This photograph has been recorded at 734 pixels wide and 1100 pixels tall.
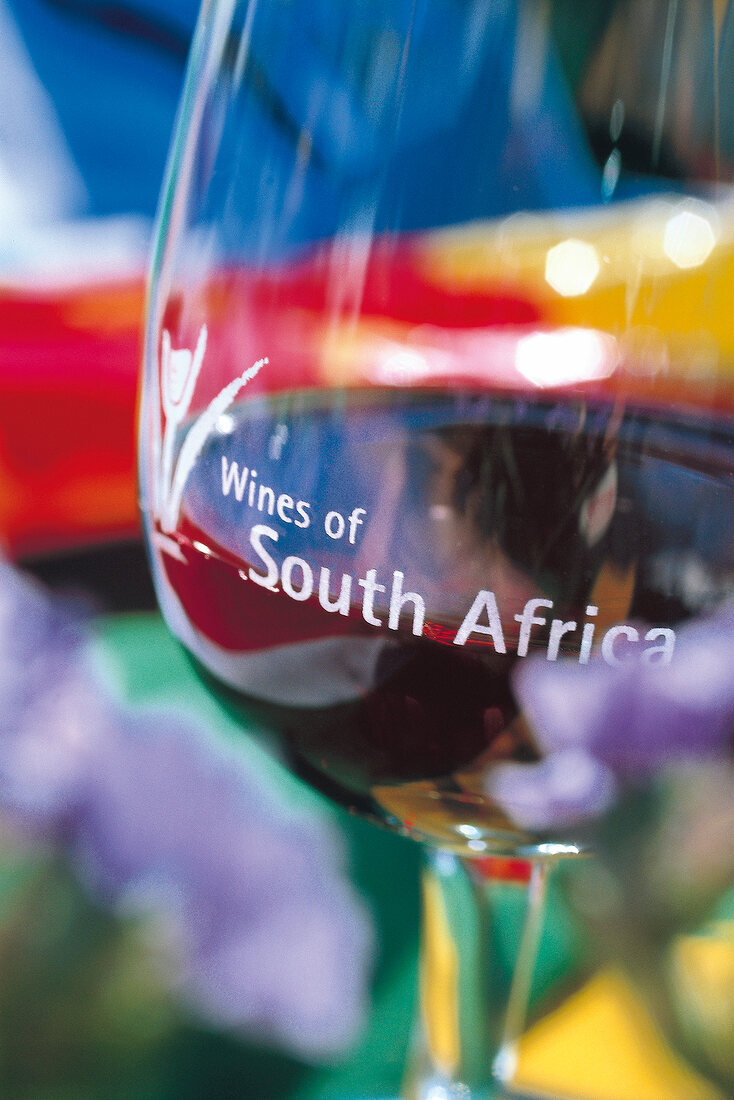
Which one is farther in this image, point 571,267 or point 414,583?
point 571,267

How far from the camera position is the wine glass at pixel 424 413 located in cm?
16

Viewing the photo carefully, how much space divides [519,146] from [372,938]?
218 mm

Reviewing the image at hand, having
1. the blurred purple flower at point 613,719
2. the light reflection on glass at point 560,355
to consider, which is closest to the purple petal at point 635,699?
the blurred purple flower at point 613,719

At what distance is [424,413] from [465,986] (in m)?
0.14

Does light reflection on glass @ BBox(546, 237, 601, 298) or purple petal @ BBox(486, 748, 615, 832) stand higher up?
light reflection on glass @ BBox(546, 237, 601, 298)

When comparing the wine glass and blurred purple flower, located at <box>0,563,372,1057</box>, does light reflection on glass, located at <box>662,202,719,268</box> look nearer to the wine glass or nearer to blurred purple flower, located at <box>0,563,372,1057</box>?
the wine glass

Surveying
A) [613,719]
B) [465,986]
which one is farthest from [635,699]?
[465,986]

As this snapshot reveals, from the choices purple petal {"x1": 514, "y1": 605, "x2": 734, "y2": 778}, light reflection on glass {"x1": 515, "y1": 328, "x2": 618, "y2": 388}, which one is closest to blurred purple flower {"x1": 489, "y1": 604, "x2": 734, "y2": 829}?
purple petal {"x1": 514, "y1": 605, "x2": 734, "y2": 778}

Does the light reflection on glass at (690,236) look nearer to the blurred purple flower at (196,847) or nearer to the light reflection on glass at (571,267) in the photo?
the light reflection on glass at (571,267)

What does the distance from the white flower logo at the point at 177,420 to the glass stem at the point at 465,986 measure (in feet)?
0.33

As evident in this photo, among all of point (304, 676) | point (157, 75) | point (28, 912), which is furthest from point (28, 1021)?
point (157, 75)

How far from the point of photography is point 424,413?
0.74 feet

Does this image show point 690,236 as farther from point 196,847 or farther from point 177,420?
point 196,847

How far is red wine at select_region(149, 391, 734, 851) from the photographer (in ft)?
0.52
